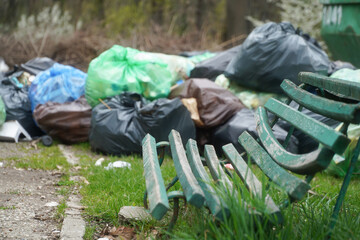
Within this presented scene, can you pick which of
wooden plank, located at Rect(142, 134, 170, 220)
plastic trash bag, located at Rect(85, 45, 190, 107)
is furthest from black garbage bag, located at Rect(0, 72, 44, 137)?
wooden plank, located at Rect(142, 134, 170, 220)

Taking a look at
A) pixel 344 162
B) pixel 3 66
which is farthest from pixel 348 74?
pixel 3 66

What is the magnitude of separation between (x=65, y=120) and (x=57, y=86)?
0.56 meters

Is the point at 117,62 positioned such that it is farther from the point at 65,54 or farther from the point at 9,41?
the point at 9,41

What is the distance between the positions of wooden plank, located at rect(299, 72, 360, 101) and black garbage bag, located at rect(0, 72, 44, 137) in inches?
141

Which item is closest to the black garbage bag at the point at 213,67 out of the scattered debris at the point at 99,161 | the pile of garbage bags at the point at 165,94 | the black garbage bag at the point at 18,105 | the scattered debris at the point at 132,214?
the pile of garbage bags at the point at 165,94

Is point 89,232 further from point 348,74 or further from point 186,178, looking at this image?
point 348,74

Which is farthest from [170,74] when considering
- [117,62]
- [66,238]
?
[66,238]

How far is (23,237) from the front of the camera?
2.37 m

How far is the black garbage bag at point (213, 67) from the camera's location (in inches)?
208

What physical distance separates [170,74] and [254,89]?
2.94ft

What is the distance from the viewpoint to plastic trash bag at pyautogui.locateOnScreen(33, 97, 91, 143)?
4.87m

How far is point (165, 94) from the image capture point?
16.0ft

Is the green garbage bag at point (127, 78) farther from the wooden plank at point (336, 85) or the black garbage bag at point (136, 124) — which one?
the wooden plank at point (336, 85)

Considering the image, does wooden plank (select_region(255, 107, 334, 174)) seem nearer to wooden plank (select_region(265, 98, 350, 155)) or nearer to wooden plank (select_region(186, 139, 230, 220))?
wooden plank (select_region(265, 98, 350, 155))
